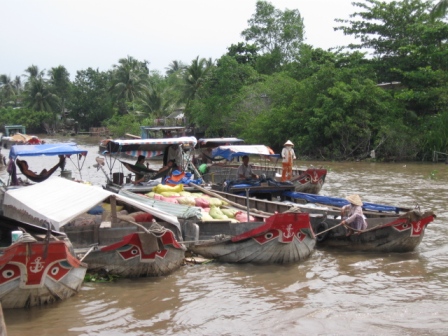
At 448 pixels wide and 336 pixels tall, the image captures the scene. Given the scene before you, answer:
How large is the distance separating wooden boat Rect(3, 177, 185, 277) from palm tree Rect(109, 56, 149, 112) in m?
50.7

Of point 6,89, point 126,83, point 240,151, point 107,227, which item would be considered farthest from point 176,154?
point 6,89

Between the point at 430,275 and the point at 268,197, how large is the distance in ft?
18.5

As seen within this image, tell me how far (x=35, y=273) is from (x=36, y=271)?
4cm

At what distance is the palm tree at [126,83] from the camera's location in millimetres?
60759

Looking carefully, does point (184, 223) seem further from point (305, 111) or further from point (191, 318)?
point (305, 111)

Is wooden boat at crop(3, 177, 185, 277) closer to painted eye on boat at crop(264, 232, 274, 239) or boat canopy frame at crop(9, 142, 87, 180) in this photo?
painted eye on boat at crop(264, 232, 274, 239)

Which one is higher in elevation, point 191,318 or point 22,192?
point 22,192

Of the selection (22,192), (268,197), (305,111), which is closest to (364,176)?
(305,111)

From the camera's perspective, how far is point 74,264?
7801 mm

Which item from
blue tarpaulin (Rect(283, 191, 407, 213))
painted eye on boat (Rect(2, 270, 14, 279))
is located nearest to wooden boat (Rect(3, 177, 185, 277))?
painted eye on boat (Rect(2, 270, 14, 279))

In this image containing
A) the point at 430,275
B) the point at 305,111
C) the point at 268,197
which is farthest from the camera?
the point at 305,111

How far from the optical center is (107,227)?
9.70 m

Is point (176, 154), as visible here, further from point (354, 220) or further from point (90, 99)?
point (90, 99)

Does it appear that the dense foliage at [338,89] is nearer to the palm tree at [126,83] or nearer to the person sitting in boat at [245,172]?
the person sitting in boat at [245,172]
